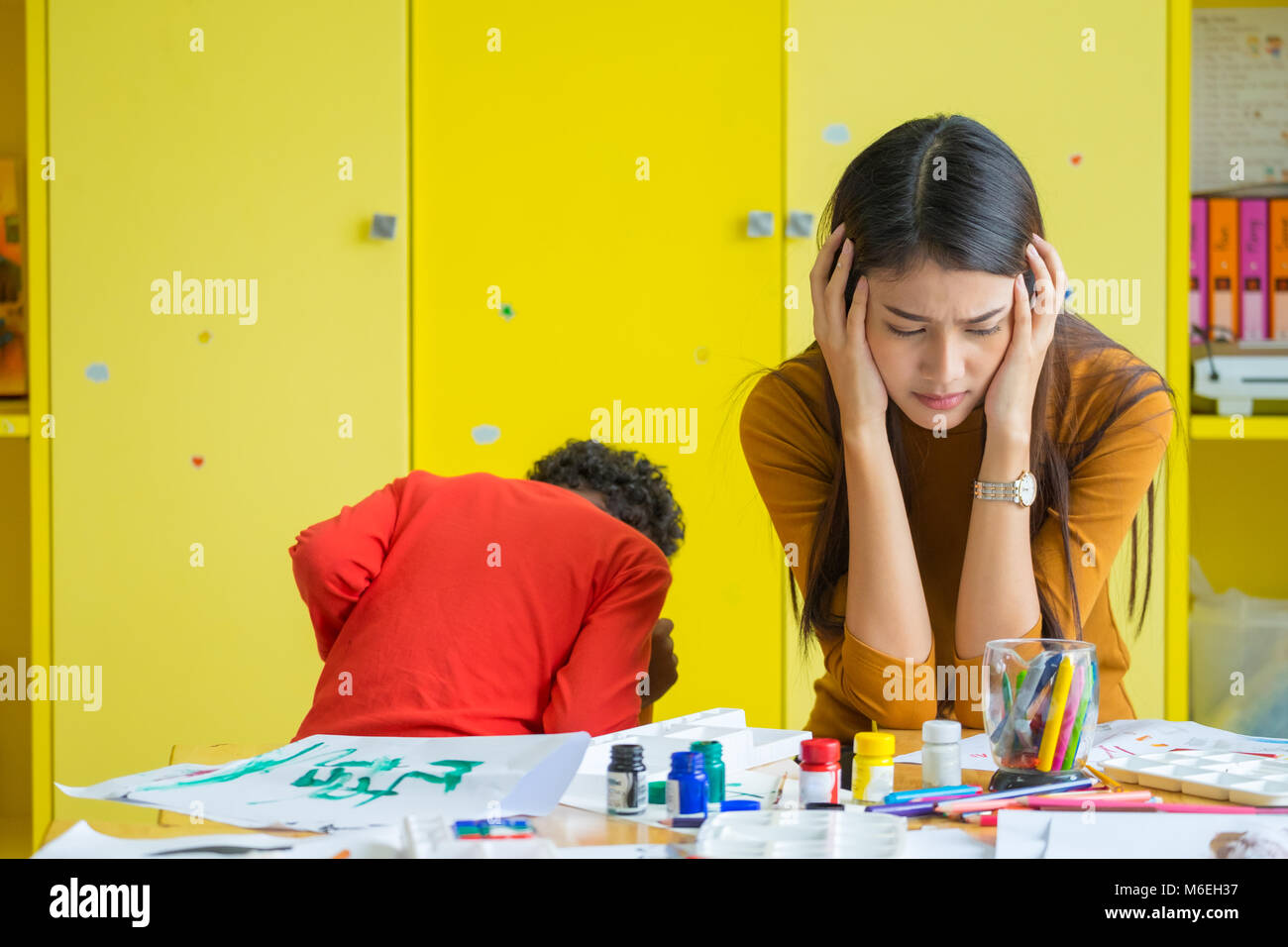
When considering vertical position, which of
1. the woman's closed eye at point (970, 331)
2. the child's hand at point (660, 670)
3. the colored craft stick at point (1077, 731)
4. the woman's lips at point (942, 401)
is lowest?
the child's hand at point (660, 670)

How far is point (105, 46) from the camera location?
197cm

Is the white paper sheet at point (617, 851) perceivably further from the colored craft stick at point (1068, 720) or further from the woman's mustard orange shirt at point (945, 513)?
the woman's mustard orange shirt at point (945, 513)

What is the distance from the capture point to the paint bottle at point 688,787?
2.59 feet

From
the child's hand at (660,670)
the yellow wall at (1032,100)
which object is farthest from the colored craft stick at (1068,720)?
the yellow wall at (1032,100)

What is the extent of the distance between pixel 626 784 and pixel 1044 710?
304mm

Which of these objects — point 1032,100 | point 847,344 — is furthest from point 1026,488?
point 1032,100

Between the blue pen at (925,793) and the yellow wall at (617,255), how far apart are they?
3.92 feet

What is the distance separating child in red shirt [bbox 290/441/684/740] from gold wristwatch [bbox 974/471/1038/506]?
1.19 ft

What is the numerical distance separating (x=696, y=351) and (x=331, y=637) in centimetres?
86

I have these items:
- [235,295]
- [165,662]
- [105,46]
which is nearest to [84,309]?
[235,295]

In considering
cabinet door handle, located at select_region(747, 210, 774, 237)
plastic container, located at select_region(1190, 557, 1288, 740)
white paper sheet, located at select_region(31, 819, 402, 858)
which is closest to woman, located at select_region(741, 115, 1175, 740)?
white paper sheet, located at select_region(31, 819, 402, 858)
